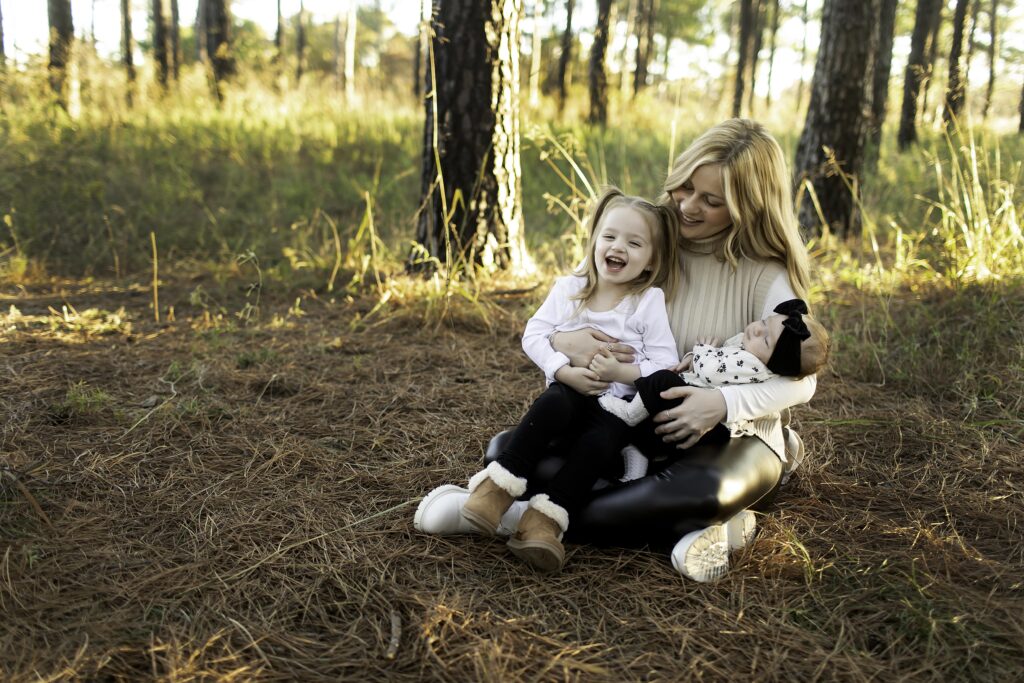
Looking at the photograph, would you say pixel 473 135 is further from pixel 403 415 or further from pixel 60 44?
pixel 60 44

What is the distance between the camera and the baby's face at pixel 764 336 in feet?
6.91

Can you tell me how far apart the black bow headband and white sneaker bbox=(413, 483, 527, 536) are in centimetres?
83

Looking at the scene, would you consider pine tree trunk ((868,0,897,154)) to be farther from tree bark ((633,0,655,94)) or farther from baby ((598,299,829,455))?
baby ((598,299,829,455))

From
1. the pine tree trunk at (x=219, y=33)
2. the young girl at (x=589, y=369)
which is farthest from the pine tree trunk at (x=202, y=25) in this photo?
the young girl at (x=589, y=369)

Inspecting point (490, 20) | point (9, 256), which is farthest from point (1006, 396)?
point (9, 256)

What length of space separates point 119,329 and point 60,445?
5.57 feet

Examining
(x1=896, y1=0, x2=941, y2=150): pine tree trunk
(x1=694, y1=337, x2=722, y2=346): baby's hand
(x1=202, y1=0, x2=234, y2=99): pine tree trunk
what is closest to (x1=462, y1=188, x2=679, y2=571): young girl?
(x1=694, y1=337, x2=722, y2=346): baby's hand

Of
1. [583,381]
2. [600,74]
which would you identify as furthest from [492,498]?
[600,74]

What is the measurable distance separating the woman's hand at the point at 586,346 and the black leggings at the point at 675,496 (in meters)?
0.32

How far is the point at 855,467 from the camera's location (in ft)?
8.75

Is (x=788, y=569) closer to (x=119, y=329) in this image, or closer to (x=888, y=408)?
(x=888, y=408)

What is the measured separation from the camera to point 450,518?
7.06 ft

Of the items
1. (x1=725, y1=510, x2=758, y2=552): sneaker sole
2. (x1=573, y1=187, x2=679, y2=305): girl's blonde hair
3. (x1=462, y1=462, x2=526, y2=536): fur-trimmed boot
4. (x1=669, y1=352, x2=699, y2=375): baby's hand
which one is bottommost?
(x1=725, y1=510, x2=758, y2=552): sneaker sole

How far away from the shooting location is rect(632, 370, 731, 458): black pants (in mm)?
2117
